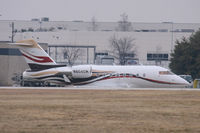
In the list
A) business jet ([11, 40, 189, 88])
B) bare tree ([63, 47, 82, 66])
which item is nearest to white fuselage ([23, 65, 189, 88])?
business jet ([11, 40, 189, 88])

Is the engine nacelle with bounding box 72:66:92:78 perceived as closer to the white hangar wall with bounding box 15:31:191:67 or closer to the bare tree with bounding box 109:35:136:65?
the bare tree with bounding box 109:35:136:65

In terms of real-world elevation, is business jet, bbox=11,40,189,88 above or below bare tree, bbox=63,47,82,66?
below

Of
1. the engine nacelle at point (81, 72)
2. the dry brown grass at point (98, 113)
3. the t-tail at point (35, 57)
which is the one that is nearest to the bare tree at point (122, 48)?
the t-tail at point (35, 57)

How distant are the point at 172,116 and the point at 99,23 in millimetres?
126290

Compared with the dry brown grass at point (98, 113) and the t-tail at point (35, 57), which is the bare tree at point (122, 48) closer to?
the t-tail at point (35, 57)

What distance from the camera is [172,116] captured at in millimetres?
25438

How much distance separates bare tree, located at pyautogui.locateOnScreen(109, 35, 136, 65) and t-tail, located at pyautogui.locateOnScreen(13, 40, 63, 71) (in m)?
60.8

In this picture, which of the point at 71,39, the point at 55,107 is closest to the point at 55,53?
the point at 71,39

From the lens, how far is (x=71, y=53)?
11350cm

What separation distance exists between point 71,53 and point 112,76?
212ft

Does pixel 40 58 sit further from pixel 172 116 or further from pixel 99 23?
pixel 99 23

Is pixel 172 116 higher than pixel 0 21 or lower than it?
lower

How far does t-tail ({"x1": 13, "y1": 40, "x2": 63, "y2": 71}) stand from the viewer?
164 ft

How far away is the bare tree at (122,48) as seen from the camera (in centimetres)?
11346
